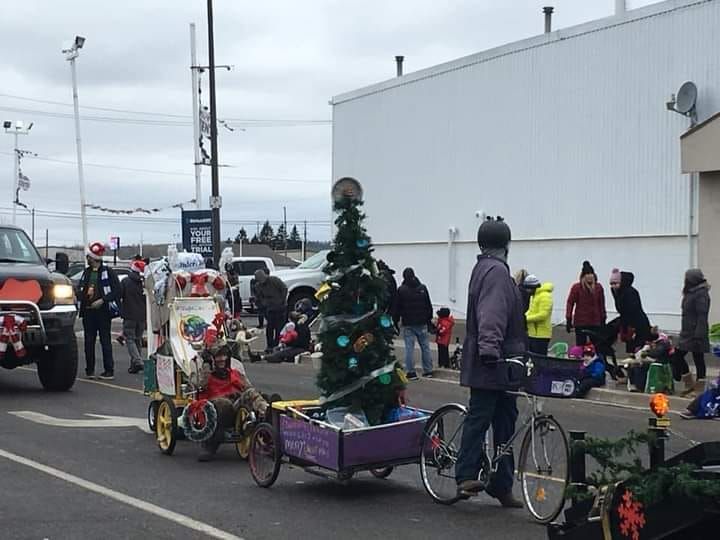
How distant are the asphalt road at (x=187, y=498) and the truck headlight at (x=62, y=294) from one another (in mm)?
2791

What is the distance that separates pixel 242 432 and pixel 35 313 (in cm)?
564

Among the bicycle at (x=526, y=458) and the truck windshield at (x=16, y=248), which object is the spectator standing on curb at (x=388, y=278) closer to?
the bicycle at (x=526, y=458)

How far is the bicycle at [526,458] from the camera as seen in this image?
723 centimetres

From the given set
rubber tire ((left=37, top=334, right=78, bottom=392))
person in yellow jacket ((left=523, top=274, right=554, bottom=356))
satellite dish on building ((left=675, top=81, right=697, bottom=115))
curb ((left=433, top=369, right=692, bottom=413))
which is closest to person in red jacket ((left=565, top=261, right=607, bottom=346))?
person in yellow jacket ((left=523, top=274, right=554, bottom=356))

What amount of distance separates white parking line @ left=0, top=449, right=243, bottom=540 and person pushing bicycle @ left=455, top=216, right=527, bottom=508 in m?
1.73

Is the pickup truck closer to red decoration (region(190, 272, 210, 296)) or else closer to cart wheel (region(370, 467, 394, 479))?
red decoration (region(190, 272, 210, 296))

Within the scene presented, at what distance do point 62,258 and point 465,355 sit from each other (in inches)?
375

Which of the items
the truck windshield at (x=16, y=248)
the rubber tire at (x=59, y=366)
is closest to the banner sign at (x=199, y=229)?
the truck windshield at (x=16, y=248)

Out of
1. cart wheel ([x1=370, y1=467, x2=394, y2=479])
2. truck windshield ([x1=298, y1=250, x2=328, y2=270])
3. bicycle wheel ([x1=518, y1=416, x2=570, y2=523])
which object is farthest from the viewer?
truck windshield ([x1=298, y1=250, x2=328, y2=270])

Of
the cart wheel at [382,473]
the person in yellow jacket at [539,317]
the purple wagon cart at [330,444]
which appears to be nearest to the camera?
the purple wagon cart at [330,444]

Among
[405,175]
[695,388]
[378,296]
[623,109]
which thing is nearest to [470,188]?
[405,175]

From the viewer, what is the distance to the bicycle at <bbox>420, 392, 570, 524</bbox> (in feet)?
23.7

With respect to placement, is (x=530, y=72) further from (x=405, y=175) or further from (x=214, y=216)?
(x=214, y=216)

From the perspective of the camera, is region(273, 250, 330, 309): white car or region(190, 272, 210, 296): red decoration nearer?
region(190, 272, 210, 296): red decoration
